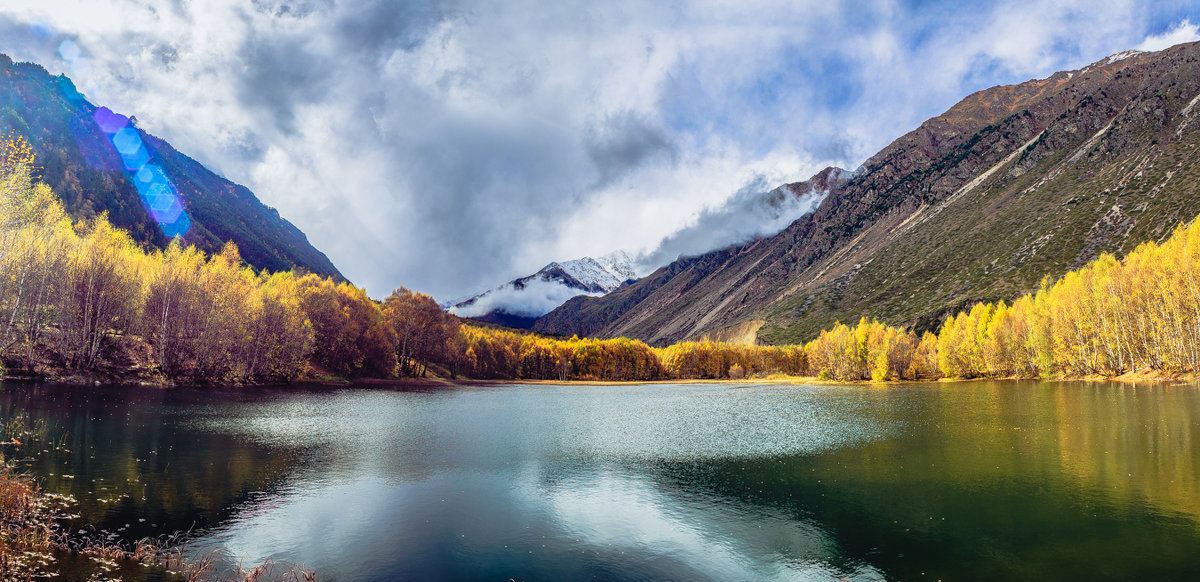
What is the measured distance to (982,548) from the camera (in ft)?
65.9

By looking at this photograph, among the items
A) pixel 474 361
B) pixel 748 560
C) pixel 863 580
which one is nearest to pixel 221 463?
pixel 748 560

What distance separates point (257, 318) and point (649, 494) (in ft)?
309

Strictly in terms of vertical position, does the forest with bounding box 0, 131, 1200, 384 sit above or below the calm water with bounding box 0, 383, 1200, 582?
above

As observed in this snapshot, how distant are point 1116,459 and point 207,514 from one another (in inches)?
1948

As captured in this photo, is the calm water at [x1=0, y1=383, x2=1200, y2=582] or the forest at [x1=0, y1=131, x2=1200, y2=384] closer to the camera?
the calm water at [x1=0, y1=383, x2=1200, y2=582]

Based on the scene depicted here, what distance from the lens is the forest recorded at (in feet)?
206

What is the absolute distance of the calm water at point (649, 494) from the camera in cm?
1947

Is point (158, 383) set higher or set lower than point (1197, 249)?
lower

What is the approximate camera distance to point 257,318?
320 feet

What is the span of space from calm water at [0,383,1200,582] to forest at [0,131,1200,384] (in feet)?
60.1

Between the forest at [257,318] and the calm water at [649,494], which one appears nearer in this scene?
the calm water at [649,494]

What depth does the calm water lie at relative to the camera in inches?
766

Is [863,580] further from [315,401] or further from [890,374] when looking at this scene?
[890,374]

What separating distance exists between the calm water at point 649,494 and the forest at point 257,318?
721 inches
